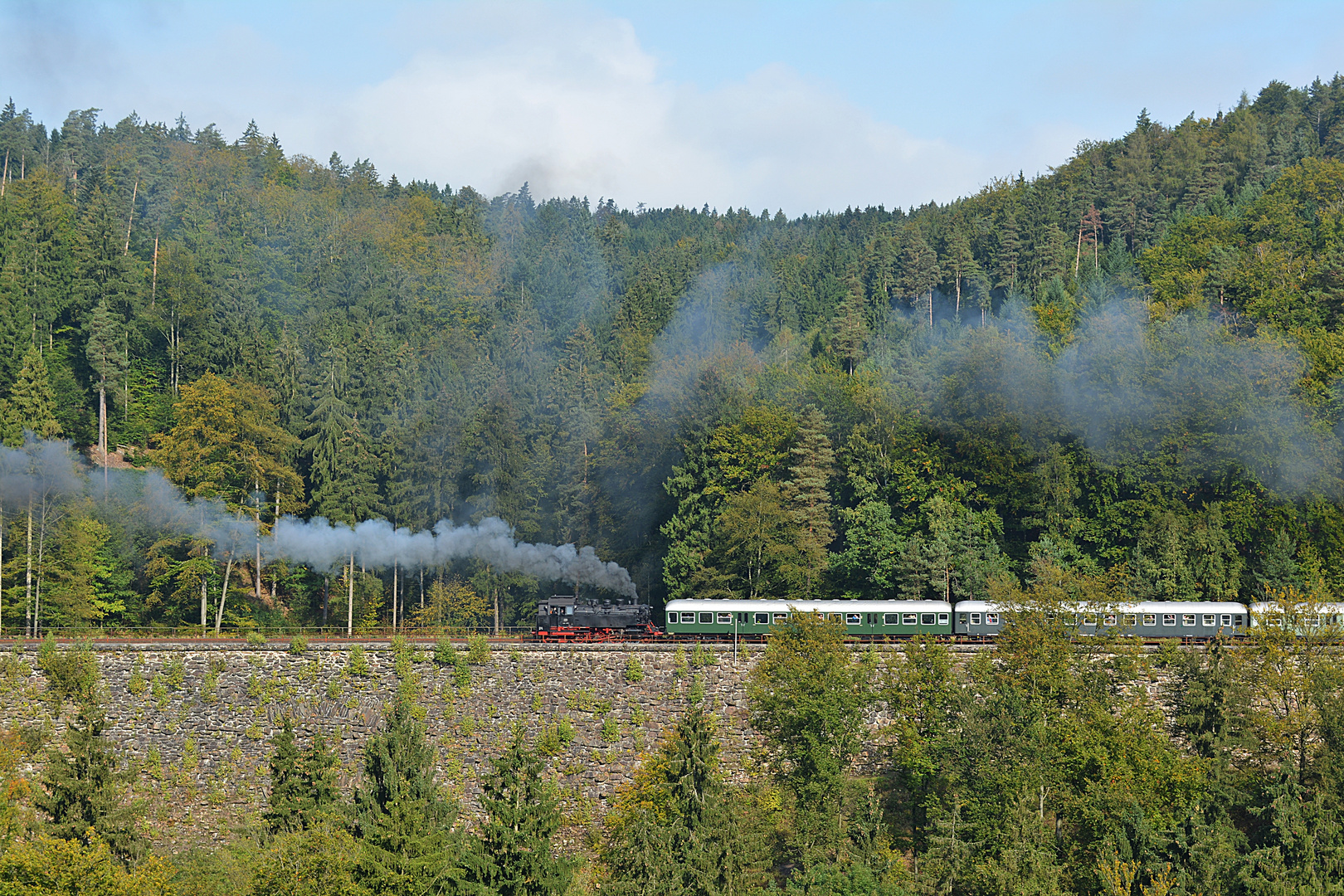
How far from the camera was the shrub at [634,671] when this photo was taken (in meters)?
54.2

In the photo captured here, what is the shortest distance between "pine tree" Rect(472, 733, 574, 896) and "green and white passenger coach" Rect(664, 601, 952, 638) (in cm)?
1999

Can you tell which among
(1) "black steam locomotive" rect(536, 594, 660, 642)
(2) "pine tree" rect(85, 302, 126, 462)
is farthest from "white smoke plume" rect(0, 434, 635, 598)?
(2) "pine tree" rect(85, 302, 126, 462)

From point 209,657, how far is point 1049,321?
68.2 m

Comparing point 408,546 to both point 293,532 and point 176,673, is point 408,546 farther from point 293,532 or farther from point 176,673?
point 176,673

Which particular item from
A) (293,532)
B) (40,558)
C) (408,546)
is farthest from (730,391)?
(40,558)

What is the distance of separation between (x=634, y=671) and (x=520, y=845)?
54.6 ft

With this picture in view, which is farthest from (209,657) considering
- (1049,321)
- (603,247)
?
(603,247)

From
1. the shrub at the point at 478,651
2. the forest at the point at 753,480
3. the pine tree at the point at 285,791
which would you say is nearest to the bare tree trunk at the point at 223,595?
the forest at the point at 753,480

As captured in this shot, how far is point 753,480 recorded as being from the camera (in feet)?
257

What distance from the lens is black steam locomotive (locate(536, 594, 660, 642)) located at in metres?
61.3

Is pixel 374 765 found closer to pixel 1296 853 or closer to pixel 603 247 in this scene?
pixel 1296 853

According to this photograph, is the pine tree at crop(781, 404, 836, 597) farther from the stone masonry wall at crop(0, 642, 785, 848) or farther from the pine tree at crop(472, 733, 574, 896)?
the pine tree at crop(472, 733, 574, 896)

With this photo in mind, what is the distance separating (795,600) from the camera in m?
59.9

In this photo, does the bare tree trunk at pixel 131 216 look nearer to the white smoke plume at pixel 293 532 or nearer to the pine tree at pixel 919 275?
the white smoke plume at pixel 293 532
